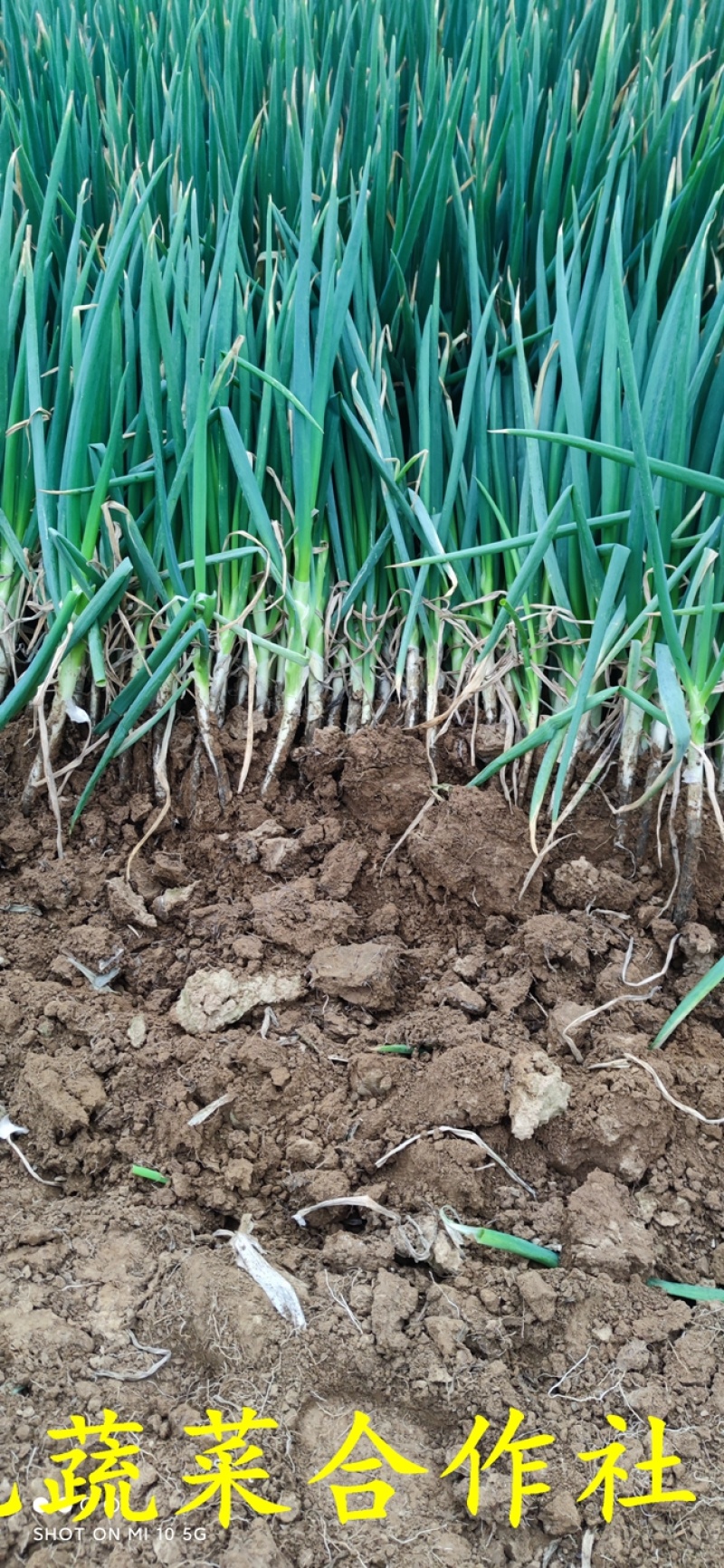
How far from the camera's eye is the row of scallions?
1215 millimetres

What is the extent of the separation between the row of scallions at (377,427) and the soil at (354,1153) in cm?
9

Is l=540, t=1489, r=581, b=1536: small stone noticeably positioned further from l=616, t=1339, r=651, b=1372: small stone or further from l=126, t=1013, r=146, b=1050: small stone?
l=126, t=1013, r=146, b=1050: small stone

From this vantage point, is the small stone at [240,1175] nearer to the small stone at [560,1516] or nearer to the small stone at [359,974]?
the small stone at [359,974]

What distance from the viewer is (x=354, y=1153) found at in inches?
38.4

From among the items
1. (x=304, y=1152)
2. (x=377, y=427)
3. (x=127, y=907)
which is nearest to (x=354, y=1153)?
(x=304, y=1152)

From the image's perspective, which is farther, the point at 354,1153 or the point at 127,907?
the point at 127,907

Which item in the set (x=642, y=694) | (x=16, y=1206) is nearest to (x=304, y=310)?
(x=642, y=694)

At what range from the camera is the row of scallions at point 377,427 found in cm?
121

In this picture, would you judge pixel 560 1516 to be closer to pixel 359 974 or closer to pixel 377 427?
pixel 359 974

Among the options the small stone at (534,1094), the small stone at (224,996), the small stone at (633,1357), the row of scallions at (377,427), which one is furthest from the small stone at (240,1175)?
the row of scallions at (377,427)

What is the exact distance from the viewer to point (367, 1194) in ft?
3.11

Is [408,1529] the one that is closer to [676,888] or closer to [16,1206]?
[16,1206]

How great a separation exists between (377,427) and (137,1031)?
2.51 ft

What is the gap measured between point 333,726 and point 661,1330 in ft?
2.41
